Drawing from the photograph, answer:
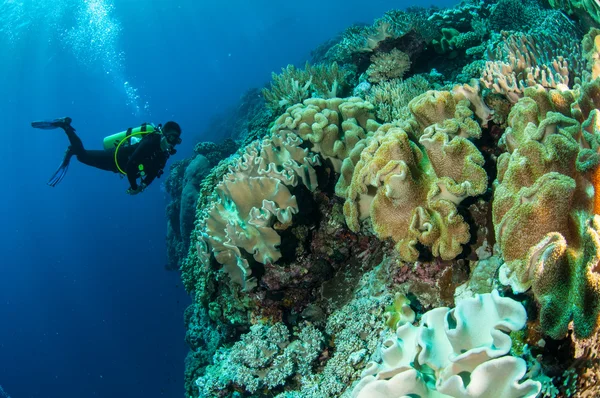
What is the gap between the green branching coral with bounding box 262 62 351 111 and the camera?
6.64 metres

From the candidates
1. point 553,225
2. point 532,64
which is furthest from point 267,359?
point 532,64

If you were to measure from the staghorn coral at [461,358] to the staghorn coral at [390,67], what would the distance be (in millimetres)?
5642

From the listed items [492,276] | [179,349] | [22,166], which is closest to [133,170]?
[492,276]

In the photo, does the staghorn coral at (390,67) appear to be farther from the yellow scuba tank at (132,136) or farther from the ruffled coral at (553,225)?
the yellow scuba tank at (132,136)

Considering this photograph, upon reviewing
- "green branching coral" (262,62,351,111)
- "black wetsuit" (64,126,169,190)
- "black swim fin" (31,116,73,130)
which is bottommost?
"green branching coral" (262,62,351,111)

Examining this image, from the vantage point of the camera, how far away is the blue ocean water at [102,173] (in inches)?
1857

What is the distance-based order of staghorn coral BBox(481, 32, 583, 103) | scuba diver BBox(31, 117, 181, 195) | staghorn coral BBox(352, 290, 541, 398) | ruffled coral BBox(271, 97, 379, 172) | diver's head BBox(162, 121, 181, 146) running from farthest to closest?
scuba diver BBox(31, 117, 181, 195)
diver's head BBox(162, 121, 181, 146)
ruffled coral BBox(271, 97, 379, 172)
staghorn coral BBox(481, 32, 583, 103)
staghorn coral BBox(352, 290, 541, 398)

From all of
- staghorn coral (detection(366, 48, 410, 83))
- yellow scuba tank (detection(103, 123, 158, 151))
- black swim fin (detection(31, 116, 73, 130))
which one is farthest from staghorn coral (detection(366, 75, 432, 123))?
black swim fin (detection(31, 116, 73, 130))

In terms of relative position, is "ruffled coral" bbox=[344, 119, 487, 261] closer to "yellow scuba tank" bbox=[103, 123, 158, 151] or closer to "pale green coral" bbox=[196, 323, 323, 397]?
"pale green coral" bbox=[196, 323, 323, 397]

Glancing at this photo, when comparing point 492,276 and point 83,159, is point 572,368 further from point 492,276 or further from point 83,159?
point 83,159

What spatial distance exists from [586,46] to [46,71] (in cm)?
8847

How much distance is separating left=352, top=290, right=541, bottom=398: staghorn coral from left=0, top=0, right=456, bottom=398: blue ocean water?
74.8ft

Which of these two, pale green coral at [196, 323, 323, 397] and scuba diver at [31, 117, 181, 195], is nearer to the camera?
pale green coral at [196, 323, 323, 397]

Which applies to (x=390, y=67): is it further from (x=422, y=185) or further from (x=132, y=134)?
(x=132, y=134)
